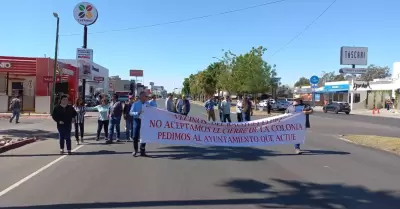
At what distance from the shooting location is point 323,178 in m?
9.00

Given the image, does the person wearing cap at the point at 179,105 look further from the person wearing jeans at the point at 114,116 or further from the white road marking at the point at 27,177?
the white road marking at the point at 27,177

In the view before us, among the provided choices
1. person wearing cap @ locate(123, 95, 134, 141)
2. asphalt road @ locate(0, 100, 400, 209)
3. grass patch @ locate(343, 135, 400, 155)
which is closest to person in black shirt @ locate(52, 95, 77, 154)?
asphalt road @ locate(0, 100, 400, 209)

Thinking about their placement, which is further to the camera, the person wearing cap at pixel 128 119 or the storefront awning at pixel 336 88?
the storefront awning at pixel 336 88

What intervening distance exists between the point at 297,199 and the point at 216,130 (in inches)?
229

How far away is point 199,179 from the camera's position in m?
8.68

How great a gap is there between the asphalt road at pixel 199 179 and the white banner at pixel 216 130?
354 mm

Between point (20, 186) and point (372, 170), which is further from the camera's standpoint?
point (372, 170)

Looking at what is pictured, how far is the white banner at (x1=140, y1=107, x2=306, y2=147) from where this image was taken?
40.2ft

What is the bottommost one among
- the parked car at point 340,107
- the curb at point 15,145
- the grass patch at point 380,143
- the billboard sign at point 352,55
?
the curb at point 15,145

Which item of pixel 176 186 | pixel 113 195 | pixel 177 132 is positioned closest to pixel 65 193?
pixel 113 195

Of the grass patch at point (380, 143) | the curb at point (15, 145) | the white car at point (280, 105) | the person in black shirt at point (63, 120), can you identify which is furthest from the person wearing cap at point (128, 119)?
the white car at point (280, 105)

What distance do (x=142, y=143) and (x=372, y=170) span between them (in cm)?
575

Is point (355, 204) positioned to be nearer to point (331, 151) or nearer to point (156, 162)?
point (156, 162)

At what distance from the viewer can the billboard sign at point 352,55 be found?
51.8 metres
